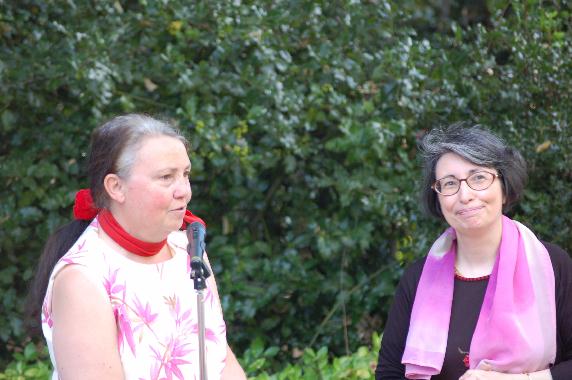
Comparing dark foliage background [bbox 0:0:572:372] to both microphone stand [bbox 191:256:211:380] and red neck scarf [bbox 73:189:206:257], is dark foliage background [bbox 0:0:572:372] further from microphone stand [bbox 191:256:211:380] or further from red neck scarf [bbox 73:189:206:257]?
microphone stand [bbox 191:256:211:380]

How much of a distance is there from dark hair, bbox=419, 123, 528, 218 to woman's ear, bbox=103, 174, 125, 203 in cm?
117

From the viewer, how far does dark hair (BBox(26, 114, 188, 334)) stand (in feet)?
10.3

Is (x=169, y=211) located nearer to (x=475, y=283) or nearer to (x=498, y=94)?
(x=475, y=283)

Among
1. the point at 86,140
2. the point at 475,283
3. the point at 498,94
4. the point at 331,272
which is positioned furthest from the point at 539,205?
the point at 86,140

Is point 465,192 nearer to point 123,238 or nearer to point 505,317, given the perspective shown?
point 505,317

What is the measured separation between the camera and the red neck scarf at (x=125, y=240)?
10.2 feet

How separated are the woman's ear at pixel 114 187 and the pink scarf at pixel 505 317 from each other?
1160 mm

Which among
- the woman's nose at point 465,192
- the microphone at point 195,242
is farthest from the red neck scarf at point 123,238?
the woman's nose at point 465,192

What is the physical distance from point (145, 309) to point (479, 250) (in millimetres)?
1228

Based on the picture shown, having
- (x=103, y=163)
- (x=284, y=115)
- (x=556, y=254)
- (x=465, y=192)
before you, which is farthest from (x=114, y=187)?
(x=284, y=115)

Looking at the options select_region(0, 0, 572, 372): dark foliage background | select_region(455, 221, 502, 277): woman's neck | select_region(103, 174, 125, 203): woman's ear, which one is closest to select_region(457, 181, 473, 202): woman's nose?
select_region(455, 221, 502, 277): woman's neck

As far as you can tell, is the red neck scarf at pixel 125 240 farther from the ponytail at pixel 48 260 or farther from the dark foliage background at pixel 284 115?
the dark foliage background at pixel 284 115

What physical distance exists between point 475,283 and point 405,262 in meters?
1.95

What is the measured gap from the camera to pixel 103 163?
3.15m
